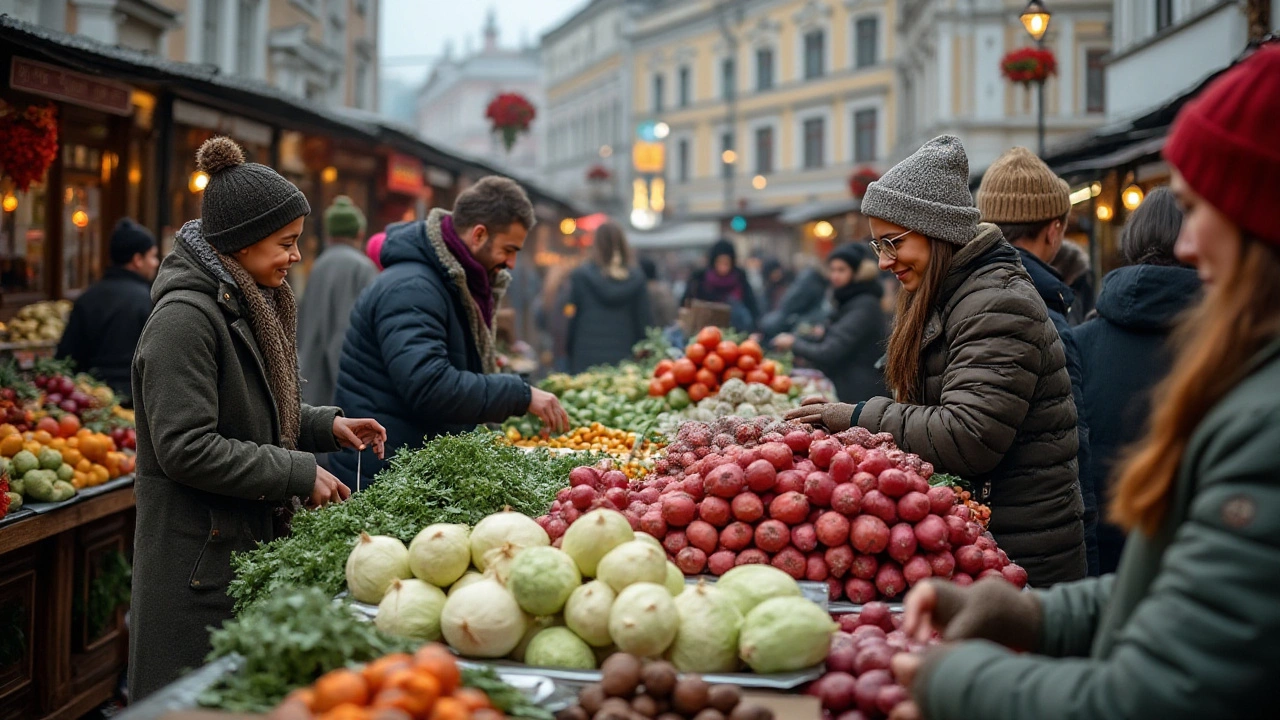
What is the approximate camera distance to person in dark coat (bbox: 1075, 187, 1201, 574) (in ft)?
13.6

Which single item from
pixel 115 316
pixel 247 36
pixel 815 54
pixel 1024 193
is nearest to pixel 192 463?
pixel 1024 193

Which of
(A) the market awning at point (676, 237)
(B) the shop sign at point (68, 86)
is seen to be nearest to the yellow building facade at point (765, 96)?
(A) the market awning at point (676, 237)

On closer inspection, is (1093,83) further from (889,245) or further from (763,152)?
(889,245)

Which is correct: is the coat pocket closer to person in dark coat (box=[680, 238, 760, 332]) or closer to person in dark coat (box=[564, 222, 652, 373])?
person in dark coat (box=[564, 222, 652, 373])

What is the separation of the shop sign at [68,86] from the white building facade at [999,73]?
80.4 feet

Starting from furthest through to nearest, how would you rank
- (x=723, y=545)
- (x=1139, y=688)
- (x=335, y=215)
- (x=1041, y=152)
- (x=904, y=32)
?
(x=904, y=32) < (x=1041, y=152) < (x=335, y=215) < (x=723, y=545) < (x=1139, y=688)

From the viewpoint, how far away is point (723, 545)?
2.95 meters

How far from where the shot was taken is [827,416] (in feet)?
11.9

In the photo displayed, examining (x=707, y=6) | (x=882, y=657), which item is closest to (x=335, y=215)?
(x=882, y=657)

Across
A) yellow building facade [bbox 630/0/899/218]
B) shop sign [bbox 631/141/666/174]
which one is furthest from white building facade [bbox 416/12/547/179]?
shop sign [bbox 631/141/666/174]

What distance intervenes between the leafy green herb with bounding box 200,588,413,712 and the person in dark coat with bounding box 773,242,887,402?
615cm

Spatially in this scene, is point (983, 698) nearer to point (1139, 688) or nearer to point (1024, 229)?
point (1139, 688)

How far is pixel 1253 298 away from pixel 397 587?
6.16 ft

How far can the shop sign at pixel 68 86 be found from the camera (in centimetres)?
647
